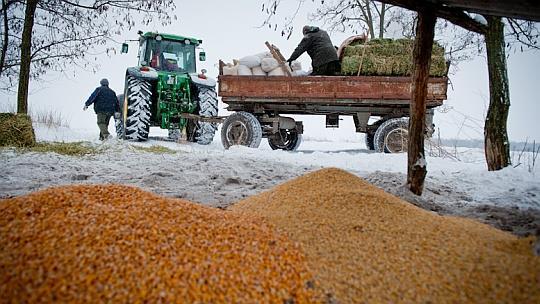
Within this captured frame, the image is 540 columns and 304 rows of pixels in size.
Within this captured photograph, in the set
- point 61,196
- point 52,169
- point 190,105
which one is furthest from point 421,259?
point 190,105

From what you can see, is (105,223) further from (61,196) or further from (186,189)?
(186,189)

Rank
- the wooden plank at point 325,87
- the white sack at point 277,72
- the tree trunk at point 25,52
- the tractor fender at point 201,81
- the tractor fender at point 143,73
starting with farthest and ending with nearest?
the tractor fender at point 201,81
the tractor fender at point 143,73
the white sack at point 277,72
the tree trunk at point 25,52
the wooden plank at point 325,87

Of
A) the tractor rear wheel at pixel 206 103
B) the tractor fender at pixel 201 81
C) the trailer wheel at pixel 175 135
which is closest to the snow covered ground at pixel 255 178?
the tractor rear wheel at pixel 206 103

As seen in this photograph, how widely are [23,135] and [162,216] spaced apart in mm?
6093

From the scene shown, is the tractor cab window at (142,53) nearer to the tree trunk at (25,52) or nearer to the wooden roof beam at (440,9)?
the tree trunk at (25,52)

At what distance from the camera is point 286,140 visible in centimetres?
931

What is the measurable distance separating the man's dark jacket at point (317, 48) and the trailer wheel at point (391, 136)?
1.75 metres

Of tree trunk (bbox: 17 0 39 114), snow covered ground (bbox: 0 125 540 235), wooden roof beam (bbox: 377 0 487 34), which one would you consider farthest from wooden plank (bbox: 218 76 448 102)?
tree trunk (bbox: 17 0 39 114)

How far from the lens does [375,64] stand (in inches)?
288

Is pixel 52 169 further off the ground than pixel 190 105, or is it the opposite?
pixel 190 105

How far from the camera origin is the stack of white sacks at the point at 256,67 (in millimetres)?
8008

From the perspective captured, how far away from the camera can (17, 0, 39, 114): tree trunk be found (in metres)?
7.71

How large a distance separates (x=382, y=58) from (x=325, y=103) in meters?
1.43

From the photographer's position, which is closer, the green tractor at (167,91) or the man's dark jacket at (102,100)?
the green tractor at (167,91)
